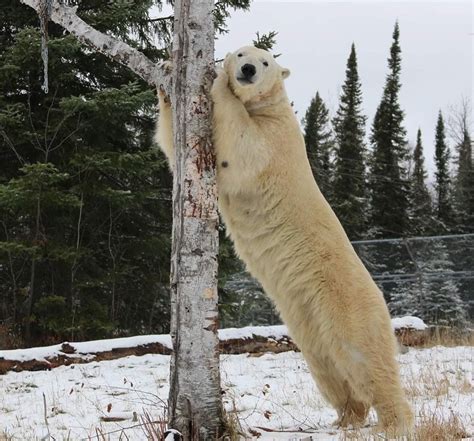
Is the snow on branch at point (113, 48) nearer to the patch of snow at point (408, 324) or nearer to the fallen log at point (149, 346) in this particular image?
the fallen log at point (149, 346)

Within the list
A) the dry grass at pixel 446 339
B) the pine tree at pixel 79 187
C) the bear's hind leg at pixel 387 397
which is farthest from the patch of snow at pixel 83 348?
the bear's hind leg at pixel 387 397

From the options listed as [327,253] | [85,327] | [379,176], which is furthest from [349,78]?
[327,253]

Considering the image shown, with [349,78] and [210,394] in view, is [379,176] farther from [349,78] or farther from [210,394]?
[210,394]

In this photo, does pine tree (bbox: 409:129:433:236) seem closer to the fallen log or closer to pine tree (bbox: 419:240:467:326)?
pine tree (bbox: 419:240:467:326)

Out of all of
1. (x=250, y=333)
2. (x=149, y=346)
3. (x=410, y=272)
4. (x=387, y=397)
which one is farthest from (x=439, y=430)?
(x=410, y=272)

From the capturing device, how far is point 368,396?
444cm

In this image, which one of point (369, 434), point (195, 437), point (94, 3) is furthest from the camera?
point (94, 3)

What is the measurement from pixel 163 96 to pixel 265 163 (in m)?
0.93

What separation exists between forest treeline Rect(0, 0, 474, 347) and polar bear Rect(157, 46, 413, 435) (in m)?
6.26

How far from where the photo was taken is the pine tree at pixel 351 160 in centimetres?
3081

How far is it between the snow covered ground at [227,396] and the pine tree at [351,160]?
855 inches

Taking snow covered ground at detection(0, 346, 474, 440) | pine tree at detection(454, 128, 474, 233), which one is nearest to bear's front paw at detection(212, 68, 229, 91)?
snow covered ground at detection(0, 346, 474, 440)

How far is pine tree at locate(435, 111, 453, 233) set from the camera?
37.7 metres

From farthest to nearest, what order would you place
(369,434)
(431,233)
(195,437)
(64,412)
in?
(431,233)
(64,412)
(369,434)
(195,437)
